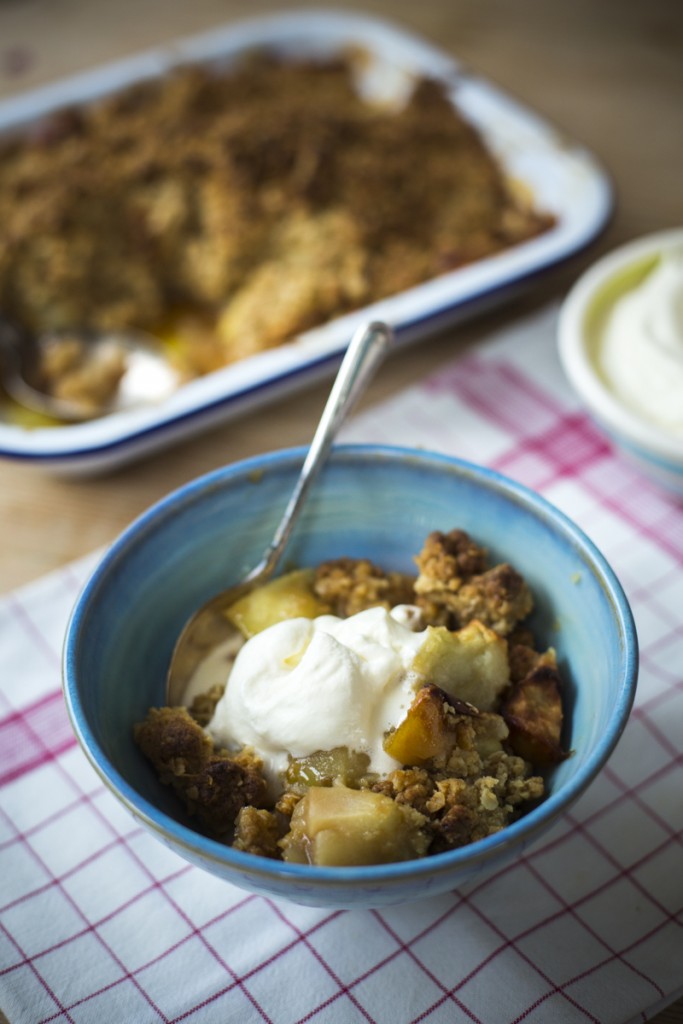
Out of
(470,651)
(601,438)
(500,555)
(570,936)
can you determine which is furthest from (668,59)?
(570,936)

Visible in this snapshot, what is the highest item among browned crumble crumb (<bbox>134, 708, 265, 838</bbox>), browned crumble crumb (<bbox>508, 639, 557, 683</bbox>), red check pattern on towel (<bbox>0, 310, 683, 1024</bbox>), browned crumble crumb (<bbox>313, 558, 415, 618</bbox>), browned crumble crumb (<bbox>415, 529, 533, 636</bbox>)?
browned crumble crumb (<bbox>415, 529, 533, 636</bbox>)

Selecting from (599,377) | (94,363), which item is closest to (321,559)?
(599,377)

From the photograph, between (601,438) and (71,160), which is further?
(71,160)

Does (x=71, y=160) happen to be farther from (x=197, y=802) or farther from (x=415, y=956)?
(x=415, y=956)

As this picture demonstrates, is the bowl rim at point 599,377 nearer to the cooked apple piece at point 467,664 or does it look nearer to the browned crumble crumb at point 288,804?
the cooked apple piece at point 467,664

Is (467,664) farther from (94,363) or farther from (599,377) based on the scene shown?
(94,363)

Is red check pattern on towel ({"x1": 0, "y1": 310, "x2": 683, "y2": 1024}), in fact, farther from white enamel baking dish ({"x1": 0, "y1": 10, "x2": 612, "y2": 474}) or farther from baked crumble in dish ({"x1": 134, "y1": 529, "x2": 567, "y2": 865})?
white enamel baking dish ({"x1": 0, "y1": 10, "x2": 612, "y2": 474})

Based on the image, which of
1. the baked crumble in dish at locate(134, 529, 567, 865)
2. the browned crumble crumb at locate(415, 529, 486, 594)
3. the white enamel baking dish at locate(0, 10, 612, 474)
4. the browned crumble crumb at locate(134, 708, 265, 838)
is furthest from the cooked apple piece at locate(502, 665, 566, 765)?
the white enamel baking dish at locate(0, 10, 612, 474)
